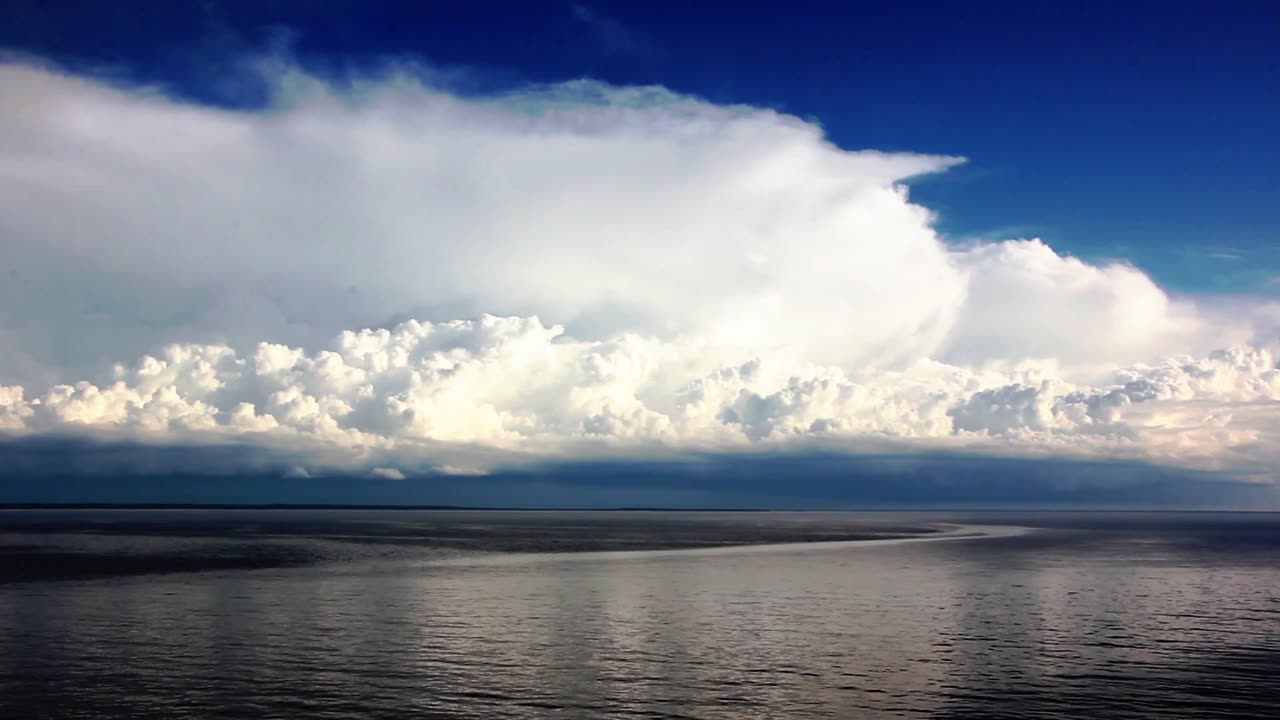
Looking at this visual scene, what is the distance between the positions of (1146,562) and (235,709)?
11615 cm

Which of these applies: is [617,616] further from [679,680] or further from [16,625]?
[16,625]

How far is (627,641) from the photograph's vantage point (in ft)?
187

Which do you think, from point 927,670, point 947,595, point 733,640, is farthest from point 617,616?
point 947,595

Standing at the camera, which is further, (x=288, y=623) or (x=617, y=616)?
(x=617, y=616)

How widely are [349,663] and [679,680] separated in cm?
1575

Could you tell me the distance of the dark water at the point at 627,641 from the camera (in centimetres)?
4181

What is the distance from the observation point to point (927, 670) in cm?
4888

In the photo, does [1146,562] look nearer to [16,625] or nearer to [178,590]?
[178,590]

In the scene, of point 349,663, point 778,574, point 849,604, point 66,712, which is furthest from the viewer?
point 778,574

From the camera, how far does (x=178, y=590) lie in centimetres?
7975

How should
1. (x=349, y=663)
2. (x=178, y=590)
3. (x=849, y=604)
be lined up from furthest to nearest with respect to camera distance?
(x=178, y=590), (x=849, y=604), (x=349, y=663)

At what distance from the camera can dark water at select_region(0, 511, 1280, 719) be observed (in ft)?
137

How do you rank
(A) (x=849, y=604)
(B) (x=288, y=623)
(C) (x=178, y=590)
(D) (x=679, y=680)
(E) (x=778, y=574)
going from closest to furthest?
(D) (x=679, y=680) < (B) (x=288, y=623) < (A) (x=849, y=604) < (C) (x=178, y=590) < (E) (x=778, y=574)

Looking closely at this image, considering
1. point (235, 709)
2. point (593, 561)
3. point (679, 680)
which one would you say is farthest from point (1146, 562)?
point (235, 709)
